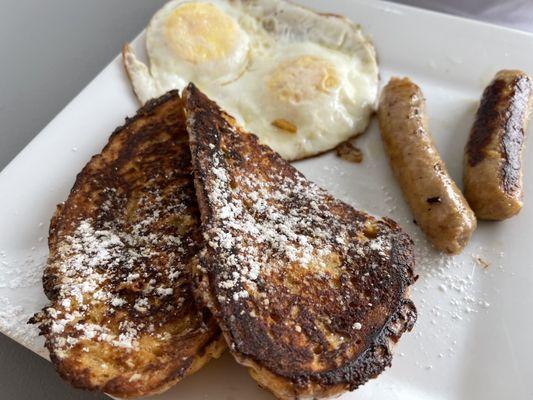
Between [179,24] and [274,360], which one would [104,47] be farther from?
[274,360]

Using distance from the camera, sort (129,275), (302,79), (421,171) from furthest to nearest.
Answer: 1. (302,79)
2. (421,171)
3. (129,275)

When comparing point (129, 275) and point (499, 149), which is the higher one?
point (129, 275)

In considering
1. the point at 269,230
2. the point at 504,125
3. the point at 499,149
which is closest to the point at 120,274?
the point at 269,230

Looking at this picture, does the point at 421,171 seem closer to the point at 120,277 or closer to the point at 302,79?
the point at 302,79

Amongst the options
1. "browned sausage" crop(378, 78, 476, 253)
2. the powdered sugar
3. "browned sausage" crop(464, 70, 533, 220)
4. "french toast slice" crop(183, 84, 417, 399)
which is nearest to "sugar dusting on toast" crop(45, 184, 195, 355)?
the powdered sugar

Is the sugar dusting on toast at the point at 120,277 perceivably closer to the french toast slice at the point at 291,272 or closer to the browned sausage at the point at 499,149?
the french toast slice at the point at 291,272

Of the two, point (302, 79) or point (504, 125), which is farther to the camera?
point (302, 79)

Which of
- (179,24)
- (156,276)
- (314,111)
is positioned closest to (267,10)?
(179,24)

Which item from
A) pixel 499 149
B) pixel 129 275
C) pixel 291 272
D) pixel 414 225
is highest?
pixel 129 275
